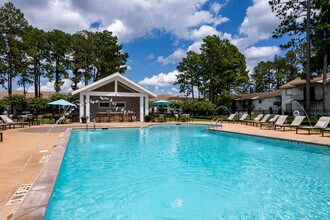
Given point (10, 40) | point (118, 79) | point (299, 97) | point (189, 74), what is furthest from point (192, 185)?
point (189, 74)

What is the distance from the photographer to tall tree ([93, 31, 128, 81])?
36688 millimetres

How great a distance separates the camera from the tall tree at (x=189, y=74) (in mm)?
41000

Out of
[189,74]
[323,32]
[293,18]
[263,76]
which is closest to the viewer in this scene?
[323,32]

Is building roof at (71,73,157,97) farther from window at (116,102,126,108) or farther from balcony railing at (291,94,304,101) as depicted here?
balcony railing at (291,94,304,101)

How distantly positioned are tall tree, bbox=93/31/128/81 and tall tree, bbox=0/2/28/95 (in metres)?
10.4

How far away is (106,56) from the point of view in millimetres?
38312

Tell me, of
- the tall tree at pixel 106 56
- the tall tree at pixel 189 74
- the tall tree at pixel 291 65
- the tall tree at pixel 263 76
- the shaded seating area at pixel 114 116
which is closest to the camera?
the shaded seating area at pixel 114 116

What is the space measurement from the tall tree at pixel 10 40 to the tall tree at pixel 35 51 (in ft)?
3.15

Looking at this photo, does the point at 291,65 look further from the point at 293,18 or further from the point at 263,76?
the point at 293,18

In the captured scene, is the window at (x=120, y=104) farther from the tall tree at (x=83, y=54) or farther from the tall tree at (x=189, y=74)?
the tall tree at (x=189, y=74)

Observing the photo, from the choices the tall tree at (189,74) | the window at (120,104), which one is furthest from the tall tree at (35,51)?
the tall tree at (189,74)

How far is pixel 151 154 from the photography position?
8.30 meters

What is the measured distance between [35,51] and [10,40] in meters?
3.55

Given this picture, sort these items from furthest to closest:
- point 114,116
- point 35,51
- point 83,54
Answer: point 83,54 < point 35,51 < point 114,116
